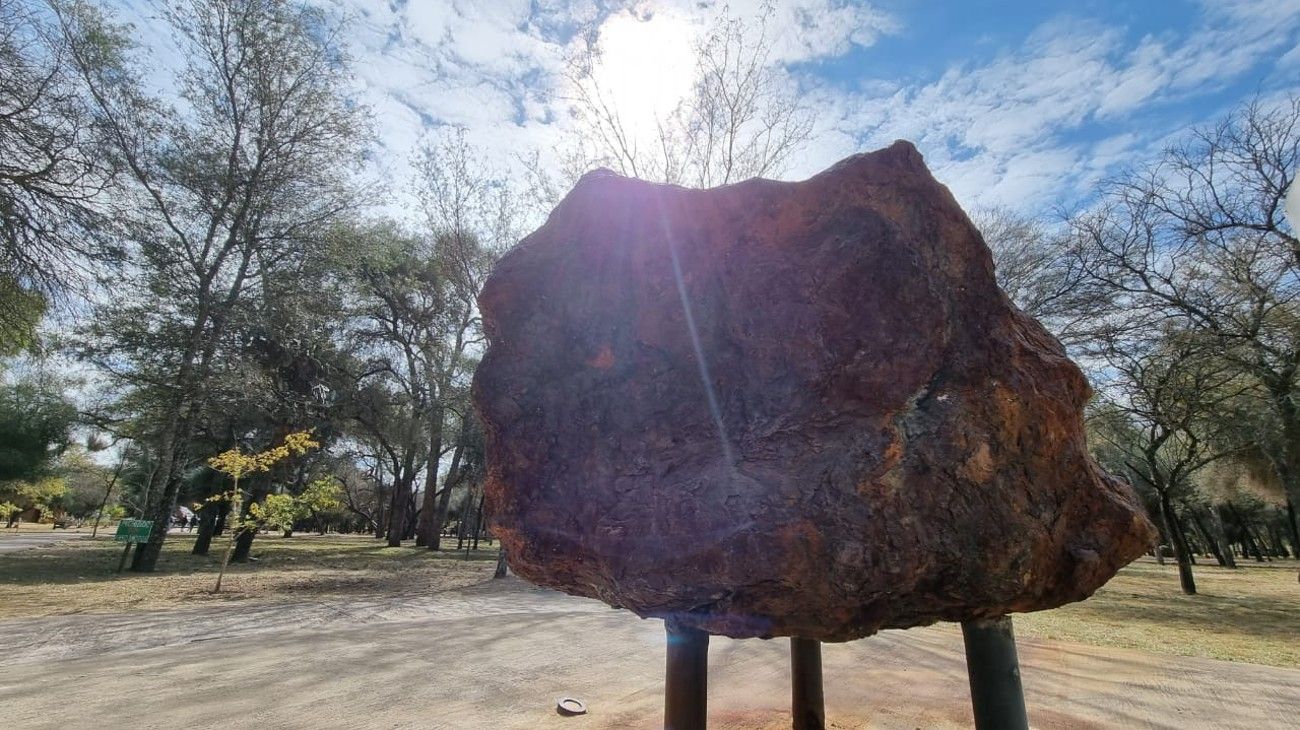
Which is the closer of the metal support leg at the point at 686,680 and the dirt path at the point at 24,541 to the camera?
the metal support leg at the point at 686,680

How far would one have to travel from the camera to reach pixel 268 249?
49.3ft

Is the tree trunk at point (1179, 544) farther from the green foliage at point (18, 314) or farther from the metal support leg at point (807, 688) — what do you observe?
the green foliage at point (18, 314)

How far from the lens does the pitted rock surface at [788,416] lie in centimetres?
220

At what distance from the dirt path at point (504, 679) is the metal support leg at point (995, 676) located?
2095 millimetres

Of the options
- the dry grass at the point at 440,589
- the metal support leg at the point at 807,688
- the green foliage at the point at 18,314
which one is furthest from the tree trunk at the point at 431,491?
the metal support leg at the point at 807,688

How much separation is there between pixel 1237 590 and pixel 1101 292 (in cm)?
793

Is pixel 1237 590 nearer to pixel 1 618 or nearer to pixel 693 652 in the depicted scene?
pixel 693 652

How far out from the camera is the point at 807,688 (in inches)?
151

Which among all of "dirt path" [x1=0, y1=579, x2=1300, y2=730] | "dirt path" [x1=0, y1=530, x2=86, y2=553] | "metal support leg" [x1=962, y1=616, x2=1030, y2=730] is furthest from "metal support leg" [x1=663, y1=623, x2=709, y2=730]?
"dirt path" [x1=0, y1=530, x2=86, y2=553]

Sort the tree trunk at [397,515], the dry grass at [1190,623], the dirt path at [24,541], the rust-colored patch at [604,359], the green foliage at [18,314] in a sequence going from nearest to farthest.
Result: the rust-colored patch at [604,359] → the dry grass at [1190,623] → the green foliage at [18,314] → the dirt path at [24,541] → the tree trunk at [397,515]

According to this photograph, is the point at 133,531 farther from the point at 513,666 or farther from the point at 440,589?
the point at 513,666

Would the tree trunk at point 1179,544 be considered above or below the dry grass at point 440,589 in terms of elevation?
above

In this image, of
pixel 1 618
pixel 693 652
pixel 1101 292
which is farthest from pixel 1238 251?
pixel 1 618

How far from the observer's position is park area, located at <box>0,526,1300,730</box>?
446 centimetres
